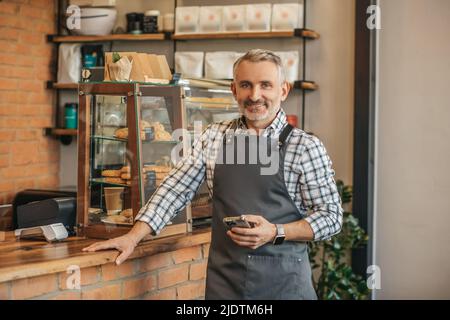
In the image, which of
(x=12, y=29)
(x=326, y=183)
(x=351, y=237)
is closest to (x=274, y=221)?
(x=326, y=183)

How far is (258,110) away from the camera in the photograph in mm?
2219

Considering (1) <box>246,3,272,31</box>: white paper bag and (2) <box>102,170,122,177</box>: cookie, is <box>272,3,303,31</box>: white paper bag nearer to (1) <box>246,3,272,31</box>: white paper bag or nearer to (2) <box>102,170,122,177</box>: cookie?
(1) <box>246,3,272,31</box>: white paper bag

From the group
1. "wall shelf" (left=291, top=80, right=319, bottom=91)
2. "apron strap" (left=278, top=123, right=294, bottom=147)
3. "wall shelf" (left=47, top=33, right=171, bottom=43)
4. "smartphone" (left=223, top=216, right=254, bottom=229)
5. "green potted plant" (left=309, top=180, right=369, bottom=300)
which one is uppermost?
"wall shelf" (left=47, top=33, right=171, bottom=43)

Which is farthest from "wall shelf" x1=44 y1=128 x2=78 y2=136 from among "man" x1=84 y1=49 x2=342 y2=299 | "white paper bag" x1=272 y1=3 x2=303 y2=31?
"man" x1=84 y1=49 x2=342 y2=299

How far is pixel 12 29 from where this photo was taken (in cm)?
475

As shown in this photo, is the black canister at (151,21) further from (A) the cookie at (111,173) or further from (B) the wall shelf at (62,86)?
(A) the cookie at (111,173)

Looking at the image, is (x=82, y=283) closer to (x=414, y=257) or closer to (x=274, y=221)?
(x=274, y=221)

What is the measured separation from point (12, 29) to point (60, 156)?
0.96 m

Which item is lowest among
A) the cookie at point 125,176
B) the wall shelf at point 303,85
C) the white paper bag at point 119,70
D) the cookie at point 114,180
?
the cookie at point 114,180

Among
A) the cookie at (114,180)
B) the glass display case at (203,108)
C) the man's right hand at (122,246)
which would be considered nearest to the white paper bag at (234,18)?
the glass display case at (203,108)

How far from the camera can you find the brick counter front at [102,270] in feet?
7.20

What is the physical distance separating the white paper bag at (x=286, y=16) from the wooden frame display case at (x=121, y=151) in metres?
1.73

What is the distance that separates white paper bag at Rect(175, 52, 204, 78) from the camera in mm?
4605

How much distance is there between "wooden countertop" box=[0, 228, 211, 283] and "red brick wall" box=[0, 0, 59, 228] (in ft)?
6.63
